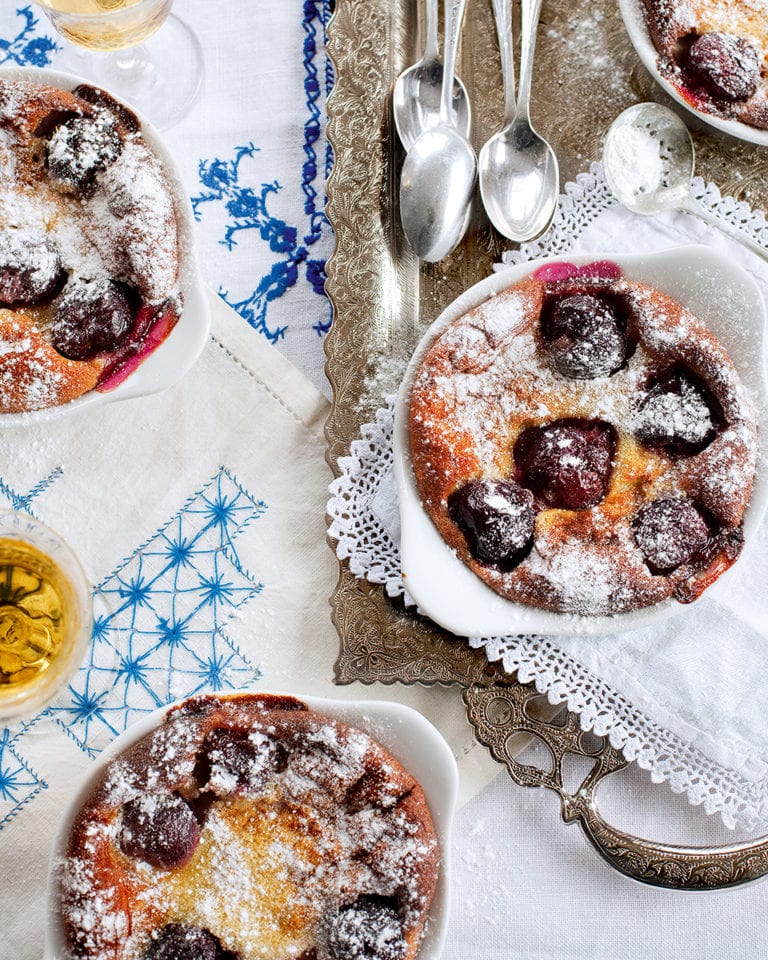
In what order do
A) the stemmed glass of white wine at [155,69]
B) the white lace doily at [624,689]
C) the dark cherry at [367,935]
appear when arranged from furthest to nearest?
the stemmed glass of white wine at [155,69] < the white lace doily at [624,689] < the dark cherry at [367,935]

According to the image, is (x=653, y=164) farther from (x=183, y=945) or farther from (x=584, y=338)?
(x=183, y=945)

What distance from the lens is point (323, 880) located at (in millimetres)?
1737

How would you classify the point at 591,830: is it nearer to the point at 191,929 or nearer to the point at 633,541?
the point at 633,541

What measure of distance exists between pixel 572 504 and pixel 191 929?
3.23 feet

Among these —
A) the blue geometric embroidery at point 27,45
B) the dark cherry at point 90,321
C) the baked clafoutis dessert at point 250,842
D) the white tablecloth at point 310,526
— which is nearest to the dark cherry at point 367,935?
the baked clafoutis dessert at point 250,842

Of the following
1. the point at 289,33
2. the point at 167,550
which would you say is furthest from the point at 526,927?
the point at 289,33

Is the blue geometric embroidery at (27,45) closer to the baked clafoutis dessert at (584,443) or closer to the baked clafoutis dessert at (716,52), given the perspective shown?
the baked clafoutis dessert at (584,443)

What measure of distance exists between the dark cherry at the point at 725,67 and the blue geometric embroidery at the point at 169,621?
1.19m

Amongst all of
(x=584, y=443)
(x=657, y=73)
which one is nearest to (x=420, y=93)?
(x=657, y=73)

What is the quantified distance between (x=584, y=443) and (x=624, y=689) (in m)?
0.47

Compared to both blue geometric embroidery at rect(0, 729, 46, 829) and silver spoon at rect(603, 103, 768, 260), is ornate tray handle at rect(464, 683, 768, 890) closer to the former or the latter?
blue geometric embroidery at rect(0, 729, 46, 829)

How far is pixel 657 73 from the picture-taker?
6.39 ft

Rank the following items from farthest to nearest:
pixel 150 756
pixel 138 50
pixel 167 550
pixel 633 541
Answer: pixel 138 50
pixel 167 550
pixel 633 541
pixel 150 756

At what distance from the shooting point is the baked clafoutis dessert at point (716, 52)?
193cm
